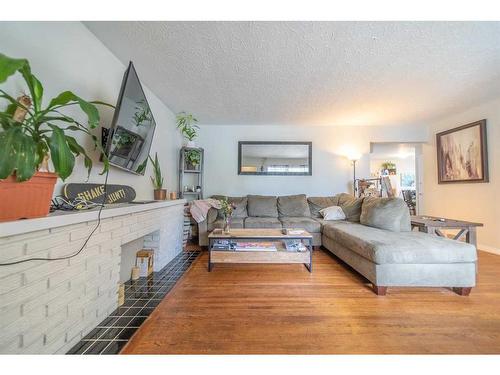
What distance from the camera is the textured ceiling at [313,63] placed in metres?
1.63

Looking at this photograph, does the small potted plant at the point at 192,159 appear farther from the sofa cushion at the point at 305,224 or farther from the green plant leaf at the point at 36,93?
the green plant leaf at the point at 36,93

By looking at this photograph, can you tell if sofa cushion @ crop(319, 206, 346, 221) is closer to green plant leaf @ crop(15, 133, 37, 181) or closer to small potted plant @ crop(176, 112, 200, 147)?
small potted plant @ crop(176, 112, 200, 147)

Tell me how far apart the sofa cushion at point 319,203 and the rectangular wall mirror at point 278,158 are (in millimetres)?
586

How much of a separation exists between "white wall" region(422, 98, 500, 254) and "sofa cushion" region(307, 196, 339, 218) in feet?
6.58

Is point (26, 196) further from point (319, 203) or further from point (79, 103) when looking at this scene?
point (319, 203)

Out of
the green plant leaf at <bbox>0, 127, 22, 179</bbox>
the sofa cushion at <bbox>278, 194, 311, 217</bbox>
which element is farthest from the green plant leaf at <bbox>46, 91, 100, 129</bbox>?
the sofa cushion at <bbox>278, 194, 311, 217</bbox>

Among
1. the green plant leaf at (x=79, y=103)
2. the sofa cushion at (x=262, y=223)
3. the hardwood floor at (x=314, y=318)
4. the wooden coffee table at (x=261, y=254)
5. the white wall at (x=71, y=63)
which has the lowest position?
the hardwood floor at (x=314, y=318)

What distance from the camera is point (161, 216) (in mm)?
2240

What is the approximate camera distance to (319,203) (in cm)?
365

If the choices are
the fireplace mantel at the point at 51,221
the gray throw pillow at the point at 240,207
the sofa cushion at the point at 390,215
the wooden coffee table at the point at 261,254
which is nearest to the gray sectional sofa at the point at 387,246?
the sofa cushion at the point at 390,215

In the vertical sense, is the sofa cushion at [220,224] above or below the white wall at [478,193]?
below
